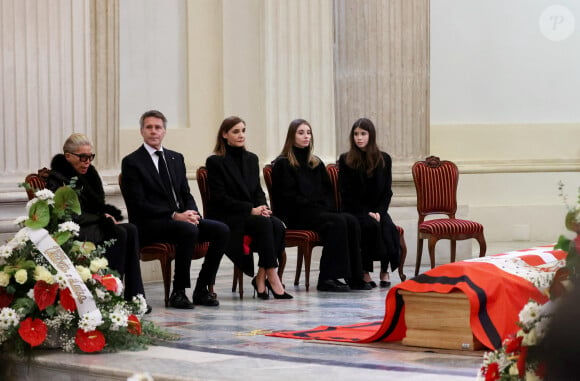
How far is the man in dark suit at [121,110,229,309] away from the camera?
752 cm

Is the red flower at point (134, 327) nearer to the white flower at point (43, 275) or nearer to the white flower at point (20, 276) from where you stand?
the white flower at point (43, 275)

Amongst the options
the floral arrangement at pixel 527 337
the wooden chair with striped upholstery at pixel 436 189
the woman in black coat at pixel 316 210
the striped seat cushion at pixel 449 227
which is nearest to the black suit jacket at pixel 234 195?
the woman in black coat at pixel 316 210

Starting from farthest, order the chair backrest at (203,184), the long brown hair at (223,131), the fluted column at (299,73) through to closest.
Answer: the fluted column at (299,73) < the chair backrest at (203,184) < the long brown hair at (223,131)

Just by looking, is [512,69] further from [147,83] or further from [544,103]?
[147,83]

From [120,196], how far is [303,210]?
62.0 inches

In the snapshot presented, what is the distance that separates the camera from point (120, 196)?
9000 mm

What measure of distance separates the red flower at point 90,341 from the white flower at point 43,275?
0.31 metres

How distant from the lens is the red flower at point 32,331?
5.43 metres

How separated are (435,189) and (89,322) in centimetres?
480

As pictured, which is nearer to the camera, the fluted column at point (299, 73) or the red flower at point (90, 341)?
the red flower at point (90, 341)

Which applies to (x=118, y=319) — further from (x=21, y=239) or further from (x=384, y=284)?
(x=384, y=284)

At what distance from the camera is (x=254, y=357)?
532 cm

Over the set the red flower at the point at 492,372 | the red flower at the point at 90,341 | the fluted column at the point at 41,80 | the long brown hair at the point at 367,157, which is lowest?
the red flower at the point at 90,341

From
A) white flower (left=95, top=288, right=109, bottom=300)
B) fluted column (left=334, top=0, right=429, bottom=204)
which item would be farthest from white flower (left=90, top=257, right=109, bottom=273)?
fluted column (left=334, top=0, right=429, bottom=204)
